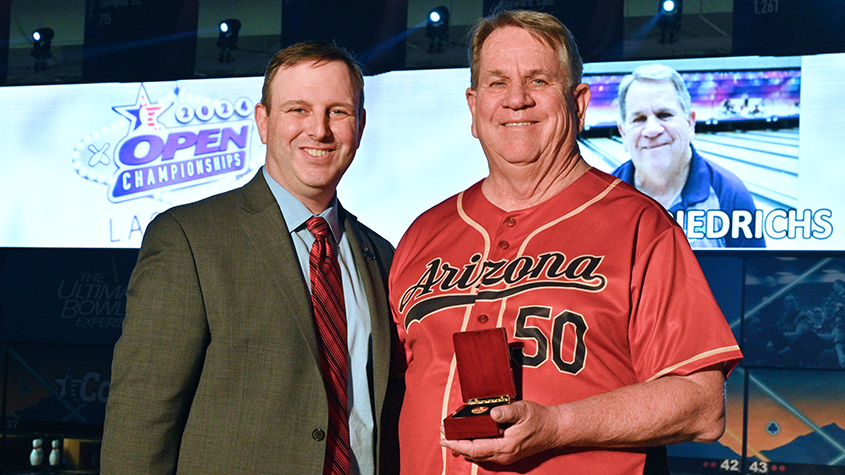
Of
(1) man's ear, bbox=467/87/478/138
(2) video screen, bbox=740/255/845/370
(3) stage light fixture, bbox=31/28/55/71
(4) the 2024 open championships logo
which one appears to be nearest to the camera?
(1) man's ear, bbox=467/87/478/138

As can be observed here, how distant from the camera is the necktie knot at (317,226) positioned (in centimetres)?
172

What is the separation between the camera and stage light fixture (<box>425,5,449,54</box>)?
4230 mm

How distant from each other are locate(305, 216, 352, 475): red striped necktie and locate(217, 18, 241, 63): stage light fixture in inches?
120

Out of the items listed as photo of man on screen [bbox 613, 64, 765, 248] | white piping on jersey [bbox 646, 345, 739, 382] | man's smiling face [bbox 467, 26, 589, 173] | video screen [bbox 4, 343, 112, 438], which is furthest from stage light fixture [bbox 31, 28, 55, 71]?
white piping on jersey [bbox 646, 345, 739, 382]

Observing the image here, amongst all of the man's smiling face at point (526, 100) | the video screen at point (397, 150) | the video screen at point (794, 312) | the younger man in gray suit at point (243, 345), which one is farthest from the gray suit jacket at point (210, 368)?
the video screen at point (794, 312)

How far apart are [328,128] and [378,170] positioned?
8.36 ft

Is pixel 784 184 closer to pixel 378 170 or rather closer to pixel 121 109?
pixel 378 170

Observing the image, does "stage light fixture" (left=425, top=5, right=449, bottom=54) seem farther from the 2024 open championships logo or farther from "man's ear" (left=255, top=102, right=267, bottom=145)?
"man's ear" (left=255, top=102, right=267, bottom=145)

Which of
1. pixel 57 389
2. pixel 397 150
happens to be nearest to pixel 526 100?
pixel 397 150

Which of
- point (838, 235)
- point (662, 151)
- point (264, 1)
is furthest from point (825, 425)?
point (264, 1)

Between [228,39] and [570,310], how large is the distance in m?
3.62

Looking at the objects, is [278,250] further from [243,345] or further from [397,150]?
[397,150]

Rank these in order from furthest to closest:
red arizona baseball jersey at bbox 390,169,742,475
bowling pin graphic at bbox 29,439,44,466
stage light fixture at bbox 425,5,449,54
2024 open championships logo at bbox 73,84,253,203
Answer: bowling pin graphic at bbox 29,439,44,466 < 2024 open championships logo at bbox 73,84,253,203 < stage light fixture at bbox 425,5,449,54 < red arizona baseball jersey at bbox 390,169,742,475

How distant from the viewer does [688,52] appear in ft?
13.1
